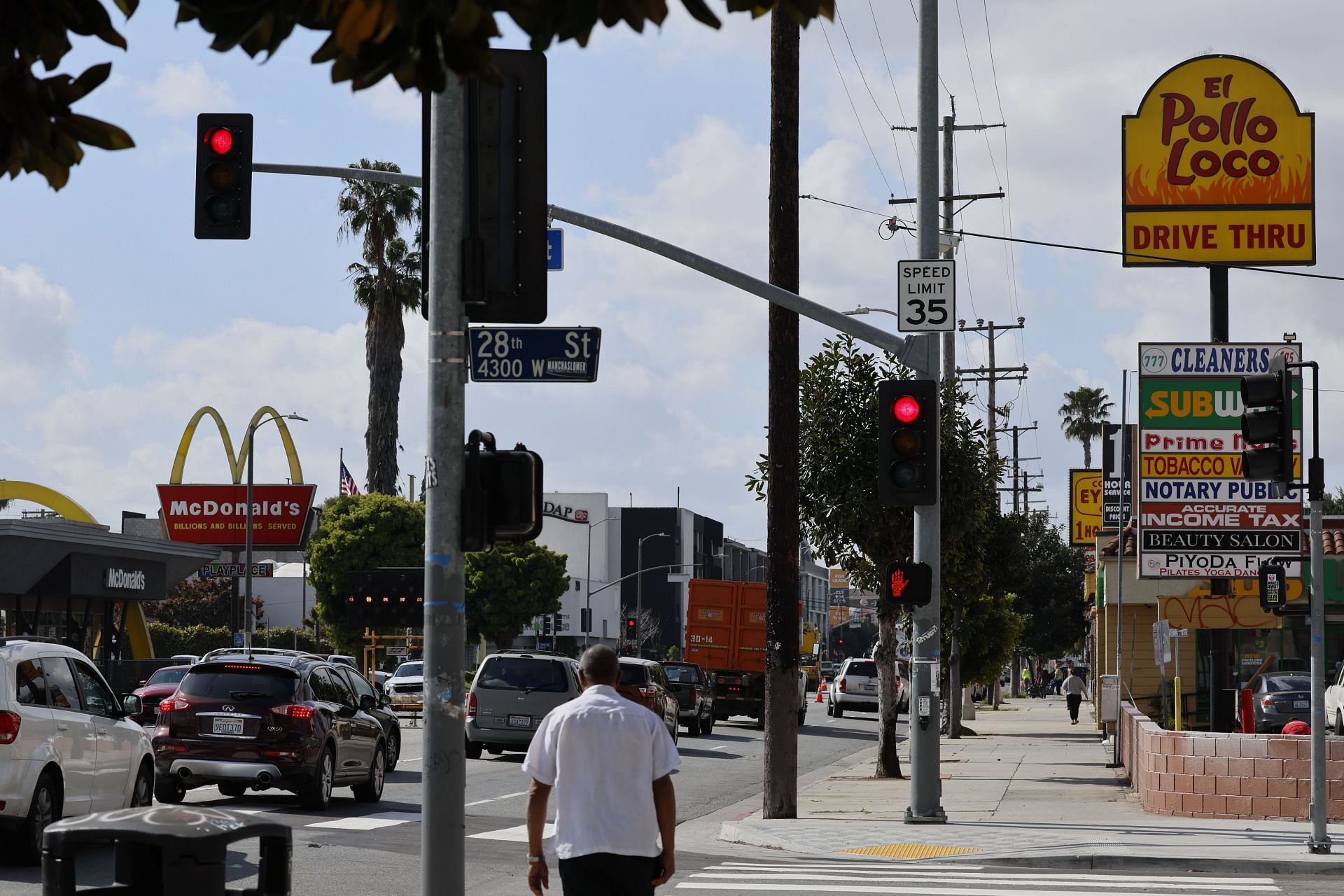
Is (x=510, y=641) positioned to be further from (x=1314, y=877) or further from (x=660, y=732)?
(x=660, y=732)

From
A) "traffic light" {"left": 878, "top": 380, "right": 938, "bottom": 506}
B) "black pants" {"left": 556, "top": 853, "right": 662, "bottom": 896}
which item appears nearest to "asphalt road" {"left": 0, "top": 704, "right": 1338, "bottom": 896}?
"traffic light" {"left": 878, "top": 380, "right": 938, "bottom": 506}

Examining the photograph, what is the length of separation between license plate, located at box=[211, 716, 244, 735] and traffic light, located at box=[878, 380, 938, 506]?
7258 millimetres

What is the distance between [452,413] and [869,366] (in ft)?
54.6

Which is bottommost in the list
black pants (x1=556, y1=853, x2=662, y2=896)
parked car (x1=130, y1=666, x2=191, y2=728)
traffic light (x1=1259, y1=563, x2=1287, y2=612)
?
parked car (x1=130, y1=666, x2=191, y2=728)

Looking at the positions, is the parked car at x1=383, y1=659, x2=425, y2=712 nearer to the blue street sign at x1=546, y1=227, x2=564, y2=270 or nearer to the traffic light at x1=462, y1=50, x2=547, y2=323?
the blue street sign at x1=546, y1=227, x2=564, y2=270

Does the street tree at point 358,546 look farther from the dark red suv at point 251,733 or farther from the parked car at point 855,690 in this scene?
the dark red suv at point 251,733

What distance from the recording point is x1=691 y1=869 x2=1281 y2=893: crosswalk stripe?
1293cm

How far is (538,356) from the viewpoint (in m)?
13.7

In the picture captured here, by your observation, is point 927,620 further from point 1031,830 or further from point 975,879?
point 975,879

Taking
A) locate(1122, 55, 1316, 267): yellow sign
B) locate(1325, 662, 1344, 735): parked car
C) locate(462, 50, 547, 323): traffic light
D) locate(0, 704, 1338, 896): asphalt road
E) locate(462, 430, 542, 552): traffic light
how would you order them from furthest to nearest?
locate(1325, 662, 1344, 735): parked car < locate(1122, 55, 1316, 267): yellow sign < locate(0, 704, 1338, 896): asphalt road < locate(462, 50, 547, 323): traffic light < locate(462, 430, 542, 552): traffic light

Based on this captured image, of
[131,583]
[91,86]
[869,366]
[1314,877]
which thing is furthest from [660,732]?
[131,583]

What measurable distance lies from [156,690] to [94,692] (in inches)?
540

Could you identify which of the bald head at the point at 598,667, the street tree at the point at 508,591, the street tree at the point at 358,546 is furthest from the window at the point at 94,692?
the street tree at the point at 508,591

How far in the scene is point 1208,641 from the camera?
3575cm
